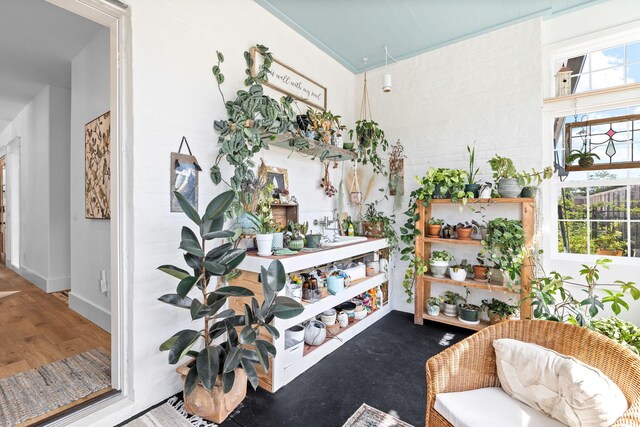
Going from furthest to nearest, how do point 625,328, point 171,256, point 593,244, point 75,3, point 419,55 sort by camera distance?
1. point 419,55
2. point 593,244
3. point 171,256
4. point 625,328
5. point 75,3

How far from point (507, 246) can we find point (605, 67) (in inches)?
73.7

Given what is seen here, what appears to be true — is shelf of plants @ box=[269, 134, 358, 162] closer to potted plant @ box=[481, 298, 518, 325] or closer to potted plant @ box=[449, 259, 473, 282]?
potted plant @ box=[449, 259, 473, 282]

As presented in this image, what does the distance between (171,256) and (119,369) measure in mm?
731

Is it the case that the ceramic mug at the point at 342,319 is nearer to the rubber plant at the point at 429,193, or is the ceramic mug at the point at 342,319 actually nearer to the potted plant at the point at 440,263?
the rubber plant at the point at 429,193

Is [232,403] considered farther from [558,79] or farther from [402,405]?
[558,79]

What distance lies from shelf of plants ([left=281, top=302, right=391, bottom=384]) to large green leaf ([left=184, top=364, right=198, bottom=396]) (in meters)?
0.65

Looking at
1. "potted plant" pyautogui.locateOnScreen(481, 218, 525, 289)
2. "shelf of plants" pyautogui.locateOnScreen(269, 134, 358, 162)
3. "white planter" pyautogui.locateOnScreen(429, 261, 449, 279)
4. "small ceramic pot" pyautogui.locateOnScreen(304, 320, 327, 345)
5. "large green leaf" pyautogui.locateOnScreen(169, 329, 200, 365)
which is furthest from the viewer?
"white planter" pyautogui.locateOnScreen(429, 261, 449, 279)

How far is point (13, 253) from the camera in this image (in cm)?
513

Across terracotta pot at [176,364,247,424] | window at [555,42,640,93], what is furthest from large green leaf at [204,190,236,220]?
window at [555,42,640,93]

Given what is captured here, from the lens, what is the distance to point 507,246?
263 centimetres

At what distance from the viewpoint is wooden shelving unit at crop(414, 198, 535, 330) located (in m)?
2.63

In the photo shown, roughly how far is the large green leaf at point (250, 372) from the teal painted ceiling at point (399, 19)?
9.32 feet

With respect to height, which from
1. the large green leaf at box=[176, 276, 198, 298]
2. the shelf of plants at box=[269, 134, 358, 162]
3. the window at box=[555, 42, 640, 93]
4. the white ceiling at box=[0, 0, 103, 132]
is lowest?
the large green leaf at box=[176, 276, 198, 298]

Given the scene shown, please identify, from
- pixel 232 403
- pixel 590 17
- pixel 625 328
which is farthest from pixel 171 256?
pixel 590 17
